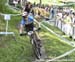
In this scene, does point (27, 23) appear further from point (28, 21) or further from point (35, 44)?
point (35, 44)

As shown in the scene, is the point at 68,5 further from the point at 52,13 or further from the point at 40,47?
the point at 40,47

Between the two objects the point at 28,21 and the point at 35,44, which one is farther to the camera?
the point at 28,21

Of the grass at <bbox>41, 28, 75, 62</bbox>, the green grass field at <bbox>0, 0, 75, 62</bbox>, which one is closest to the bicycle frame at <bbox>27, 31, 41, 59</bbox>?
the green grass field at <bbox>0, 0, 75, 62</bbox>

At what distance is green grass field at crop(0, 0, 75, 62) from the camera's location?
20.6 feet

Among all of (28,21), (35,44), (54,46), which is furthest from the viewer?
(28,21)

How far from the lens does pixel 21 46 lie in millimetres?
6410

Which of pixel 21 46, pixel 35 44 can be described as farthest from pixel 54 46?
pixel 21 46

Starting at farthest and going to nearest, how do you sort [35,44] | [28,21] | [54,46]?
1. [28,21]
2. [54,46]
3. [35,44]

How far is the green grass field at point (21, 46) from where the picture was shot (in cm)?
629

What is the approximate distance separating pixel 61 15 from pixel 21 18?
72 cm

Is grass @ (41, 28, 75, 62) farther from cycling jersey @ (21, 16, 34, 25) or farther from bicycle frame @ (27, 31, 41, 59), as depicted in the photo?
Answer: cycling jersey @ (21, 16, 34, 25)

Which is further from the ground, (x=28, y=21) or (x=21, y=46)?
(x=28, y=21)

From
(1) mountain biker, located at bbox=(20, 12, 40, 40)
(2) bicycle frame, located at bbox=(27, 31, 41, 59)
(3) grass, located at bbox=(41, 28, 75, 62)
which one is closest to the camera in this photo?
(2) bicycle frame, located at bbox=(27, 31, 41, 59)

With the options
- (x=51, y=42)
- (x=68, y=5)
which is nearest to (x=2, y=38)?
(x=51, y=42)
